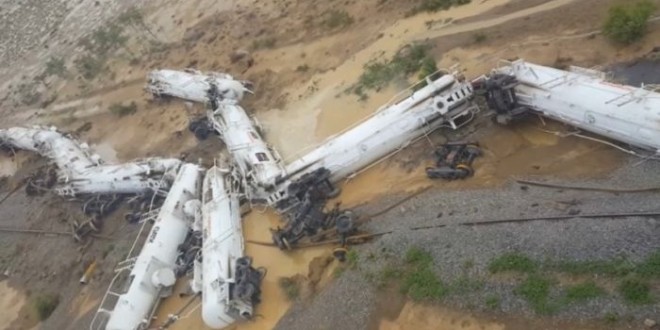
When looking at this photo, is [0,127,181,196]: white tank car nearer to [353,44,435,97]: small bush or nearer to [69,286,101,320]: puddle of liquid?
[69,286,101,320]: puddle of liquid

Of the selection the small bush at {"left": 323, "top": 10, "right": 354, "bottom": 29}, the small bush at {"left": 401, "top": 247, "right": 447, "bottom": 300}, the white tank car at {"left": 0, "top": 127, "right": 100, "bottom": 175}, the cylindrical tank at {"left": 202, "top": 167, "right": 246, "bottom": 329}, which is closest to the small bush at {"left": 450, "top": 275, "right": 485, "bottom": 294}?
the small bush at {"left": 401, "top": 247, "right": 447, "bottom": 300}

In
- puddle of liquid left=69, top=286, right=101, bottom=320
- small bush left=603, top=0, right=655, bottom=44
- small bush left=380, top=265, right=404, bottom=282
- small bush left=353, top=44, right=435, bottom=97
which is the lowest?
small bush left=380, top=265, right=404, bottom=282

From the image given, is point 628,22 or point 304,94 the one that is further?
point 304,94

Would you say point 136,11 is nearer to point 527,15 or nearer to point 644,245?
point 527,15

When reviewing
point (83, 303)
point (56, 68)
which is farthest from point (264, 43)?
point (56, 68)

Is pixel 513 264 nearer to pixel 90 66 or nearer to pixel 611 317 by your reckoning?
pixel 611 317

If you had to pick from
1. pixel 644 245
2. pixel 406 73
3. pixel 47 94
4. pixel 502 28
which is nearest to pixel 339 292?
pixel 644 245
